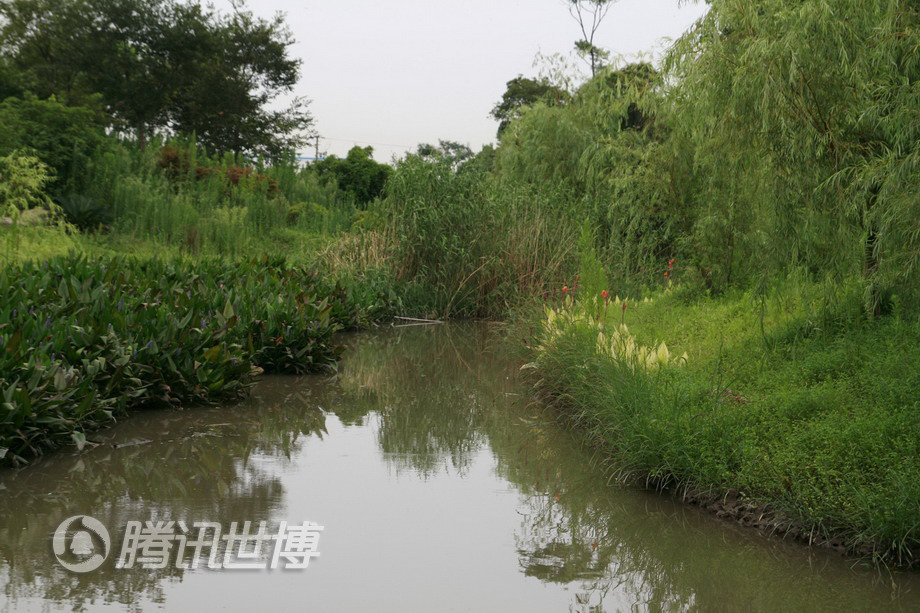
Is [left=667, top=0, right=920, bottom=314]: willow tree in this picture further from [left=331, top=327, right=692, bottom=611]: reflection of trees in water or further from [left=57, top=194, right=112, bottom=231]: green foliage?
[left=57, top=194, right=112, bottom=231]: green foliage

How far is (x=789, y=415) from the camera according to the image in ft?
16.6

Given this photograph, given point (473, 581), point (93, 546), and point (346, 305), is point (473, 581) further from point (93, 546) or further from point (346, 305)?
point (346, 305)

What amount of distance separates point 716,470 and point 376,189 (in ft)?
78.2

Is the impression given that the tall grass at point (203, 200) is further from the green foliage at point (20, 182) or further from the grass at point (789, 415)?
the grass at point (789, 415)

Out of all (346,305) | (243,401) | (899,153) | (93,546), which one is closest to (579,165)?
(346,305)

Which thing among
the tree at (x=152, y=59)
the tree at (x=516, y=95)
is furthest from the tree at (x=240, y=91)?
the tree at (x=516, y=95)

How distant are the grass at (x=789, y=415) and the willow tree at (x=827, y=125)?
52cm

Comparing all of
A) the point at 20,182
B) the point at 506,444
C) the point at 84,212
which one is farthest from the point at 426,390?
the point at 84,212

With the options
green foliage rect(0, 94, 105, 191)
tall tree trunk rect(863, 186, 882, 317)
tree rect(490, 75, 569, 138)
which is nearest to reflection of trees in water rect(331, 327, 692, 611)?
tall tree trunk rect(863, 186, 882, 317)

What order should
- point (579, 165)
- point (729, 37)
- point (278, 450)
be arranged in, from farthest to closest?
point (579, 165)
point (729, 37)
point (278, 450)

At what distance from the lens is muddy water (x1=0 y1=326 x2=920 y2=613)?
11.8 feet

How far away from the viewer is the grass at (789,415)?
13.5 ft

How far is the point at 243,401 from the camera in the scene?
7324 mm

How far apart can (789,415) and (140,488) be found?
371 centimetres
